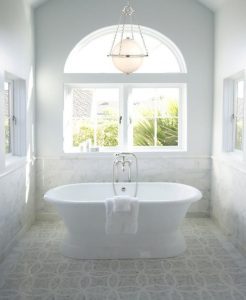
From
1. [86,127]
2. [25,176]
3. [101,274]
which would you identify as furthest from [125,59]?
[101,274]

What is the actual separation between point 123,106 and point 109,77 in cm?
43

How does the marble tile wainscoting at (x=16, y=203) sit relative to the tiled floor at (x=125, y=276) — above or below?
above

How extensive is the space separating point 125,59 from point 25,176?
1761mm

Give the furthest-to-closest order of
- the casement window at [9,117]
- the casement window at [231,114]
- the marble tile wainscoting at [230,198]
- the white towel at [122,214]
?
the casement window at [231,114] → the casement window at [9,117] → the marble tile wainscoting at [230,198] → the white towel at [122,214]

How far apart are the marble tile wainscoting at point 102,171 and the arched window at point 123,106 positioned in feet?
0.69

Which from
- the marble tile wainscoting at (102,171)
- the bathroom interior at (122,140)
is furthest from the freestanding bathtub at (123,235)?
the marble tile wainscoting at (102,171)

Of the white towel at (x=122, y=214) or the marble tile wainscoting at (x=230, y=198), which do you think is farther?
the marble tile wainscoting at (x=230, y=198)

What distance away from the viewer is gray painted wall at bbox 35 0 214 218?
16.7 ft

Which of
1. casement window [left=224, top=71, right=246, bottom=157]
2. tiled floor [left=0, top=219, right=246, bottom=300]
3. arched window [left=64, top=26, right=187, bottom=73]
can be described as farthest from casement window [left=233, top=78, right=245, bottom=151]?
tiled floor [left=0, top=219, right=246, bottom=300]

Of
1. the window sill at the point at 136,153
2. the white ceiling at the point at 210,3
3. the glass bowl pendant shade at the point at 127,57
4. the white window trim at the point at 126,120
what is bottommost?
the window sill at the point at 136,153

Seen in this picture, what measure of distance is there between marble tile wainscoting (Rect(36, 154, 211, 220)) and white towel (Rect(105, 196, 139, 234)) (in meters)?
1.52

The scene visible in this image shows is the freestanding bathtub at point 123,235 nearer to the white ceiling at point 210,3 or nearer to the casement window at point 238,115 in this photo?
the casement window at point 238,115

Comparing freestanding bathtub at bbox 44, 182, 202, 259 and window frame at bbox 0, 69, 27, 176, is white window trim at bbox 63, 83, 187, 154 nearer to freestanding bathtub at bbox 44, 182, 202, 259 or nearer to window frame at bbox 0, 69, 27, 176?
window frame at bbox 0, 69, 27, 176

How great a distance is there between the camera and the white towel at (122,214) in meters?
3.69
